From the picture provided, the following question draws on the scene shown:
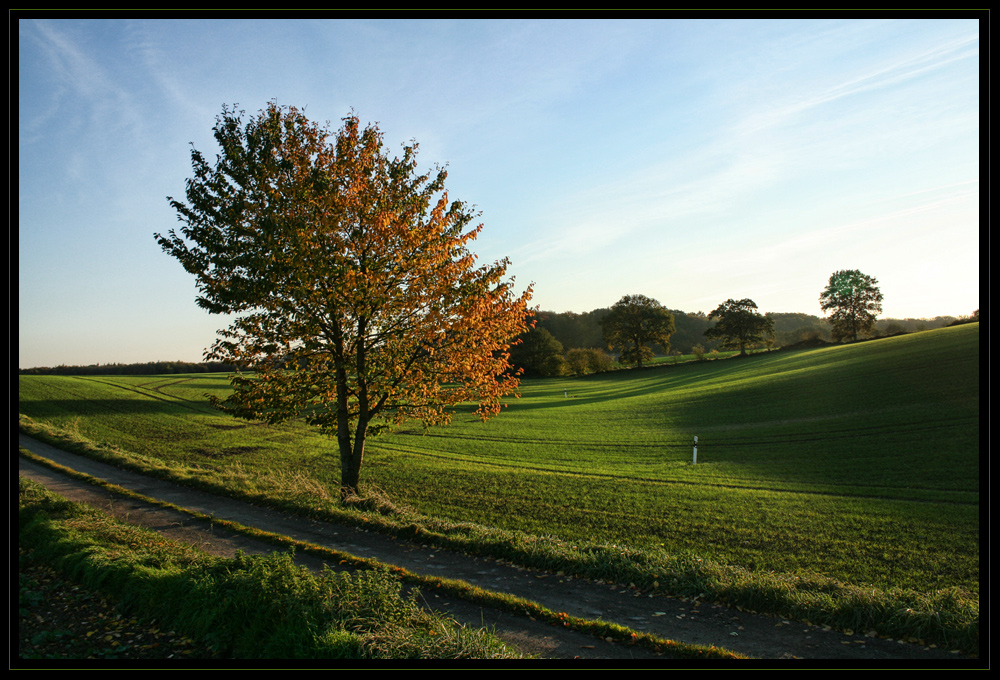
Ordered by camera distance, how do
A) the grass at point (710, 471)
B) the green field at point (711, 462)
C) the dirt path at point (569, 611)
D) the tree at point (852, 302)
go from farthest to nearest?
1. the tree at point (852, 302)
2. the green field at point (711, 462)
3. the grass at point (710, 471)
4. the dirt path at point (569, 611)

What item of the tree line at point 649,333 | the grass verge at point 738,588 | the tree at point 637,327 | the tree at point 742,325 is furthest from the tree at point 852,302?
the grass verge at point 738,588

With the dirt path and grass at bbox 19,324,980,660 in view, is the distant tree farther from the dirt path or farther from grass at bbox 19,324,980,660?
the dirt path

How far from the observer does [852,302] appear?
71.9 m

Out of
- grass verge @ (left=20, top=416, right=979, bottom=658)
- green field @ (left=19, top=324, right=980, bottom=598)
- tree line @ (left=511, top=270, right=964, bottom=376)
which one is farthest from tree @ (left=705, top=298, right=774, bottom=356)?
grass verge @ (left=20, top=416, right=979, bottom=658)

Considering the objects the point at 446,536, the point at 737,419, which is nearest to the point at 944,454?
the point at 737,419

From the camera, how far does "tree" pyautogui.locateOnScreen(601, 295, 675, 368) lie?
7919 cm

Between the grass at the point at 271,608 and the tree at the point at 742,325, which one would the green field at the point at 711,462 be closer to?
the grass at the point at 271,608

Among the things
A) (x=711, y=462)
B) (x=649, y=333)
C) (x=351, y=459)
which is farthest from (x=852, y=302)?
(x=351, y=459)

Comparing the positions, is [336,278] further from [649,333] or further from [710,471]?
[649,333]

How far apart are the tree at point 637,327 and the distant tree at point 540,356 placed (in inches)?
380

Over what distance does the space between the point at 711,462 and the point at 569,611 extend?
16.8 m

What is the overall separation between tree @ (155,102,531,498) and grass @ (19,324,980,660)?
336cm

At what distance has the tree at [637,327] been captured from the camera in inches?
3118
